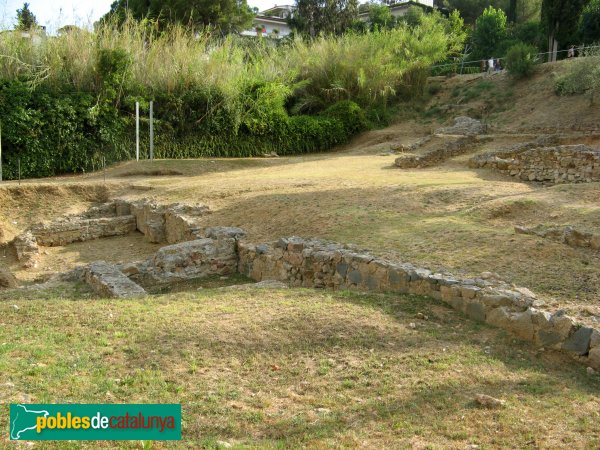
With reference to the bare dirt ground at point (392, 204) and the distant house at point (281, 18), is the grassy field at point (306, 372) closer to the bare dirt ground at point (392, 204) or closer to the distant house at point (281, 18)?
the bare dirt ground at point (392, 204)

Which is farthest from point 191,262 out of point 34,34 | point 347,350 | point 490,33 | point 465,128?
point 490,33

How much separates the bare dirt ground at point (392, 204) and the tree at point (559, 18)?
23.8 feet

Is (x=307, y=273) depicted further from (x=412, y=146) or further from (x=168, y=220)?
(x=412, y=146)

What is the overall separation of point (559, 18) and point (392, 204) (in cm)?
2092

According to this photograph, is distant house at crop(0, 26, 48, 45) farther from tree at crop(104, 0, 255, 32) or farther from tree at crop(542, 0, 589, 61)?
tree at crop(542, 0, 589, 61)

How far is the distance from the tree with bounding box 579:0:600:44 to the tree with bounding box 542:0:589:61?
2.35 metres

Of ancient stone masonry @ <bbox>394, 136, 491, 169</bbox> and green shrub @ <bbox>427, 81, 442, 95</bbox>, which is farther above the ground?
green shrub @ <bbox>427, 81, 442, 95</bbox>

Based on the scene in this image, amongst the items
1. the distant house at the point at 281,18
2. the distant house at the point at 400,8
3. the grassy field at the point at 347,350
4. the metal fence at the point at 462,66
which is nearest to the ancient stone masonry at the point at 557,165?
the grassy field at the point at 347,350

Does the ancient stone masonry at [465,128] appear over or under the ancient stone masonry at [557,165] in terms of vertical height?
over

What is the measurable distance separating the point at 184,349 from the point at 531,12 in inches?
1798

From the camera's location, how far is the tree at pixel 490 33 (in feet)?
114

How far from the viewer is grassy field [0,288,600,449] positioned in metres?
4.13

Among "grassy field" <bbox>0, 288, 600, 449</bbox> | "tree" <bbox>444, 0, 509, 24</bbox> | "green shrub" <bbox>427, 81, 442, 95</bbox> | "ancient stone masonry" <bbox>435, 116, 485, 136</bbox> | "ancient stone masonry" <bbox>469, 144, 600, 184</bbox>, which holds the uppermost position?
"tree" <bbox>444, 0, 509, 24</bbox>

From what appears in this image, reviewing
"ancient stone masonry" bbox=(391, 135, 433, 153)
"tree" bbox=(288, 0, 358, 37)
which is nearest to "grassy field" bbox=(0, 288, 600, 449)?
"ancient stone masonry" bbox=(391, 135, 433, 153)
